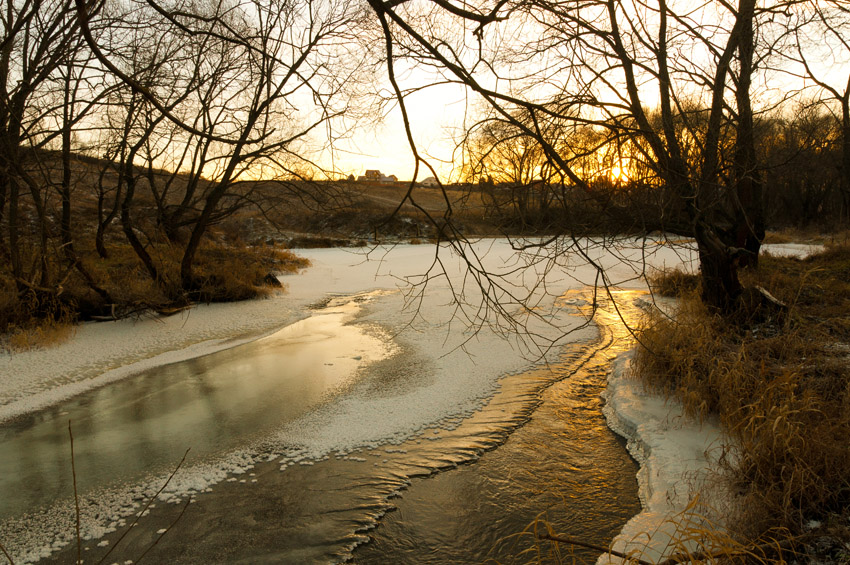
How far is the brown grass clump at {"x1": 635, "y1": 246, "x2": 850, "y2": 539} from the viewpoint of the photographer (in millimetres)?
2926

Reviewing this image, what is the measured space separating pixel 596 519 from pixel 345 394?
2.79 meters

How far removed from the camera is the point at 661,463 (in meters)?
3.87

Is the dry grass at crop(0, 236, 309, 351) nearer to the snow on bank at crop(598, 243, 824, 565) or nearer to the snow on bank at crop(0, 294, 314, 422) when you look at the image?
the snow on bank at crop(0, 294, 314, 422)

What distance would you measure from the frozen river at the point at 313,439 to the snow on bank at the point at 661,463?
136 mm

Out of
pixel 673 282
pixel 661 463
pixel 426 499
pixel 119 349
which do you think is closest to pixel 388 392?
pixel 426 499

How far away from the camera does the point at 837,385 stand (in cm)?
409

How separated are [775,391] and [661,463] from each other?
3.25ft

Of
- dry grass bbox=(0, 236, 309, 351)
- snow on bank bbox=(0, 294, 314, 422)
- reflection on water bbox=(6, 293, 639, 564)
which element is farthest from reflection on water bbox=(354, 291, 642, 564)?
dry grass bbox=(0, 236, 309, 351)

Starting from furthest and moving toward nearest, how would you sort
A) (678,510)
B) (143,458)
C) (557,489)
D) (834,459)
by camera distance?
(143,458), (557,489), (678,510), (834,459)

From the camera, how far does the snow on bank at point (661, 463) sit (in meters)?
2.96

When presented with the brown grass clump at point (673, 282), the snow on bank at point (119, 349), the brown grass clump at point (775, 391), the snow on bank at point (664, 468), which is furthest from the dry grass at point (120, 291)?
the brown grass clump at point (673, 282)

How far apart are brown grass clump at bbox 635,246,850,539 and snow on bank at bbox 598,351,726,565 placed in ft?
0.50

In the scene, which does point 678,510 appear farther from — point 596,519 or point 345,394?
point 345,394

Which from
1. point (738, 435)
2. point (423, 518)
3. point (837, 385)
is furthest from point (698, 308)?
point (423, 518)
